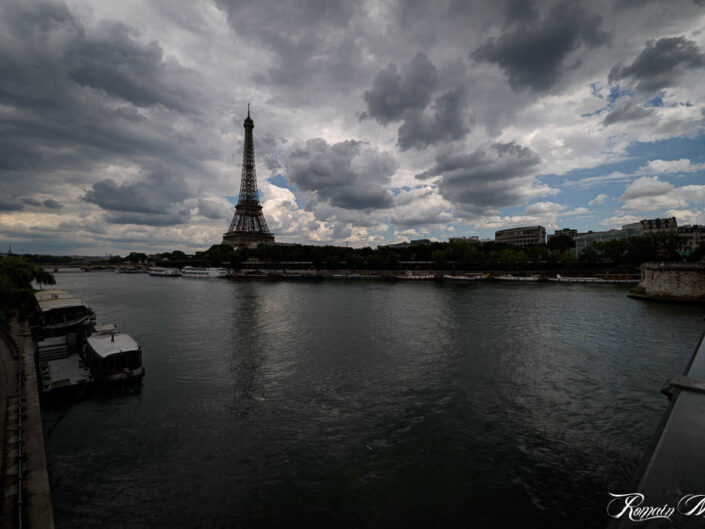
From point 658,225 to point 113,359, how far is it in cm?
19487

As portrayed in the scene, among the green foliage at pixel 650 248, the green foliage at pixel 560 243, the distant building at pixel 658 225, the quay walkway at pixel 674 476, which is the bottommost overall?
the quay walkway at pixel 674 476

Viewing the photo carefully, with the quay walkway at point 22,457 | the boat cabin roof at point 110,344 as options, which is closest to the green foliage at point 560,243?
the boat cabin roof at point 110,344

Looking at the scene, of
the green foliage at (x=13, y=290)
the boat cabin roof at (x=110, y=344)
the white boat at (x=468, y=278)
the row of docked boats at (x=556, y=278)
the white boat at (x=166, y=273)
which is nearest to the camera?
the boat cabin roof at (x=110, y=344)

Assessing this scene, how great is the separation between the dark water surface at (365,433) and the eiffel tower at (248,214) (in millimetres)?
118730

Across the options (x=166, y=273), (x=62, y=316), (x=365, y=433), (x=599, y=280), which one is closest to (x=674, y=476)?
(x=365, y=433)

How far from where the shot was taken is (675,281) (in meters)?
42.4

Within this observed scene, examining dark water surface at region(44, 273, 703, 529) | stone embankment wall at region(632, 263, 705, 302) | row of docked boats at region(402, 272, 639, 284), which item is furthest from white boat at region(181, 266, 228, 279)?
stone embankment wall at region(632, 263, 705, 302)

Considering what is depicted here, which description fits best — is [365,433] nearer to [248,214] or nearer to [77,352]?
[77,352]

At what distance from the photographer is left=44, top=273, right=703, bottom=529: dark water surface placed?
8.63 meters

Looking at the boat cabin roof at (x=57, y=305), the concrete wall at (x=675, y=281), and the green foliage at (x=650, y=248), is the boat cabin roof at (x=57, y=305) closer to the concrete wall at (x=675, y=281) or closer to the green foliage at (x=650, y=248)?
the concrete wall at (x=675, y=281)

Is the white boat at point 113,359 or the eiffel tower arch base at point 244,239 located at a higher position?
the eiffel tower arch base at point 244,239

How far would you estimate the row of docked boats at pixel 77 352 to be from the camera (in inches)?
624

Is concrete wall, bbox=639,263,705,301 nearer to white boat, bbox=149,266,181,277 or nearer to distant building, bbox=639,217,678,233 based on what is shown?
white boat, bbox=149,266,181,277

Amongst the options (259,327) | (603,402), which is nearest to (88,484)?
(603,402)
